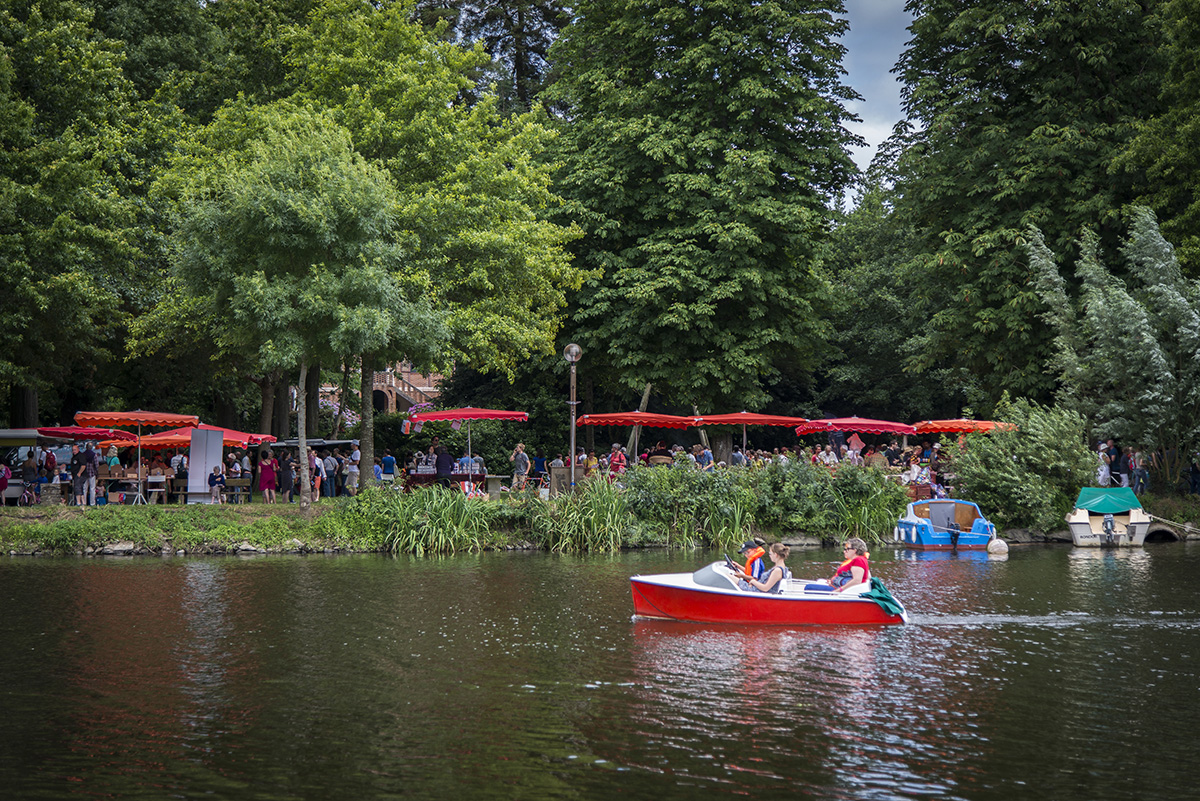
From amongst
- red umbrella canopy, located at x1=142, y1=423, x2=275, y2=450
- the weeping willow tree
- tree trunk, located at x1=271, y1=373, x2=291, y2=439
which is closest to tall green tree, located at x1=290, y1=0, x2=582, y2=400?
red umbrella canopy, located at x1=142, y1=423, x2=275, y2=450

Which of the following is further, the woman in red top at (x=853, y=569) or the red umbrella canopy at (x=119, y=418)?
the red umbrella canopy at (x=119, y=418)

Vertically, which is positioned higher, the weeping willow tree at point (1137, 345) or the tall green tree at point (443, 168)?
the tall green tree at point (443, 168)

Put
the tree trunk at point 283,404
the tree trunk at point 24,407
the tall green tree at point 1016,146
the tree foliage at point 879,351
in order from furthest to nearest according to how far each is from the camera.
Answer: the tree foliage at point 879,351 → the tree trunk at point 283,404 → the tree trunk at point 24,407 → the tall green tree at point 1016,146

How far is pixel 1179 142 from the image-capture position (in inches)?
1230

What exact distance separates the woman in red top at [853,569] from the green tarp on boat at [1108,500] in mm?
14797

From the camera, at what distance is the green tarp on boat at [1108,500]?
28312 mm

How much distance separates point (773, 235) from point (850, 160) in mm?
3996

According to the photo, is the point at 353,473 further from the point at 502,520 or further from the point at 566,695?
the point at 566,695

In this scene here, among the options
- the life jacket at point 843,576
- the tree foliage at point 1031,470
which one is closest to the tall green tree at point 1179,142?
the tree foliage at point 1031,470

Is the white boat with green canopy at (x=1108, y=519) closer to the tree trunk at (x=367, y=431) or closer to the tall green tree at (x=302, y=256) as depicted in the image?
the tall green tree at (x=302, y=256)

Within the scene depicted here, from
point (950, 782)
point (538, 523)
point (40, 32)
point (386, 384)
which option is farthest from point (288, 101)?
point (386, 384)

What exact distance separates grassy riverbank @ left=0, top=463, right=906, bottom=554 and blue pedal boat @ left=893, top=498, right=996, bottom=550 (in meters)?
0.93

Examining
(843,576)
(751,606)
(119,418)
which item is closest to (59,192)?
(119,418)

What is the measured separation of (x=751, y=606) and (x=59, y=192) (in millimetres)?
23532
